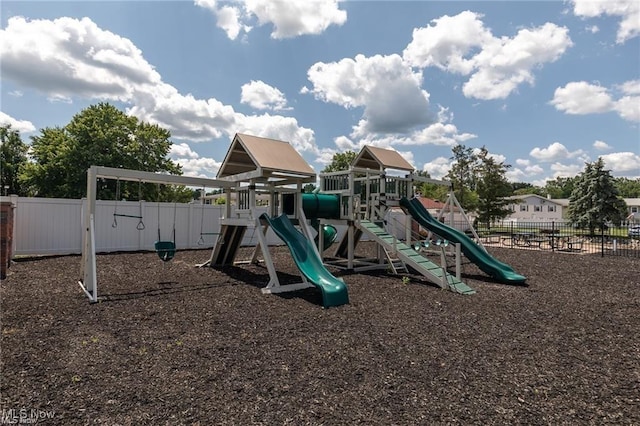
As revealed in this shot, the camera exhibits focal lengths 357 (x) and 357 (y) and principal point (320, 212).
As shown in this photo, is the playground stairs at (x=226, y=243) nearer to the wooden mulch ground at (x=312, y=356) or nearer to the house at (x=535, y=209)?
the wooden mulch ground at (x=312, y=356)

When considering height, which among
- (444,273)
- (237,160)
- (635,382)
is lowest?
(635,382)

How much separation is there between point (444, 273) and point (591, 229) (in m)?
24.6

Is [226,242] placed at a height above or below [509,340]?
above

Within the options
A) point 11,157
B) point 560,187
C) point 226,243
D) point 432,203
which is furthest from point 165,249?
point 560,187

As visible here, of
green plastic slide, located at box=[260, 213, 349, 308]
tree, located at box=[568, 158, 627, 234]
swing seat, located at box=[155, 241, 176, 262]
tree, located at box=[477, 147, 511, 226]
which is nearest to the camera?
green plastic slide, located at box=[260, 213, 349, 308]

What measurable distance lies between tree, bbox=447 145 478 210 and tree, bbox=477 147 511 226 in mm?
3436

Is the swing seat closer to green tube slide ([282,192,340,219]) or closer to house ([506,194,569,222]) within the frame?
green tube slide ([282,192,340,219])

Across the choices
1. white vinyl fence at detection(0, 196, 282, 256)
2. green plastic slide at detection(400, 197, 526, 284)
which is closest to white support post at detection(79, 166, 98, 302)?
white vinyl fence at detection(0, 196, 282, 256)

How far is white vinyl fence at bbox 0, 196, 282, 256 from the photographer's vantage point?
429 inches

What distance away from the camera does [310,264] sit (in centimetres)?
723

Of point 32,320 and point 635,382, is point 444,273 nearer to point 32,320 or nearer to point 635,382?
point 635,382

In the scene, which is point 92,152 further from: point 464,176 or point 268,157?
point 464,176

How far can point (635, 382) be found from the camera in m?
3.37

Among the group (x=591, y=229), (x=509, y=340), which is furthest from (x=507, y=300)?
(x=591, y=229)
